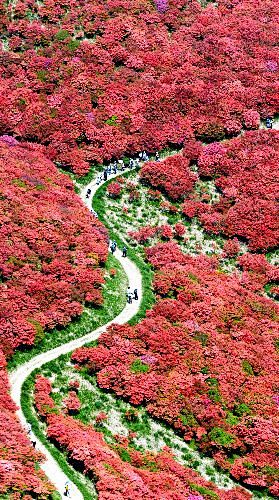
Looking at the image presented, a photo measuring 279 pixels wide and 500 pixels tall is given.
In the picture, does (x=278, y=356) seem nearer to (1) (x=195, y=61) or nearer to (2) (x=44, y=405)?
(2) (x=44, y=405)

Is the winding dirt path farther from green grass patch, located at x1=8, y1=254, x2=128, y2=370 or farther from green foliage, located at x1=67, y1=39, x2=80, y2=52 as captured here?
green foliage, located at x1=67, y1=39, x2=80, y2=52

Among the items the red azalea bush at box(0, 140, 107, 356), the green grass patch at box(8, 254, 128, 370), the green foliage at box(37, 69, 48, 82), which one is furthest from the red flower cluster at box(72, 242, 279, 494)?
the green foliage at box(37, 69, 48, 82)

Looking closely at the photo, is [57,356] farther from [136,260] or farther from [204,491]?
[136,260]

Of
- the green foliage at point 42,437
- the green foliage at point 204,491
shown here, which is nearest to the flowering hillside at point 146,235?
the green foliage at point 204,491

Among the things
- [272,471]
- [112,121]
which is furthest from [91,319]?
[112,121]

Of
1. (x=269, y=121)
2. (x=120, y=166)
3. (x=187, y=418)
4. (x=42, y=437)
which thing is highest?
(x=269, y=121)

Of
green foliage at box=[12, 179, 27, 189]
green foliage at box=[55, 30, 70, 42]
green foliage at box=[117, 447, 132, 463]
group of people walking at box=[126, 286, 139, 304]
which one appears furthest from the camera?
green foliage at box=[55, 30, 70, 42]

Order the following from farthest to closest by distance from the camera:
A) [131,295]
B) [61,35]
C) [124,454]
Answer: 1. [61,35]
2. [131,295]
3. [124,454]
